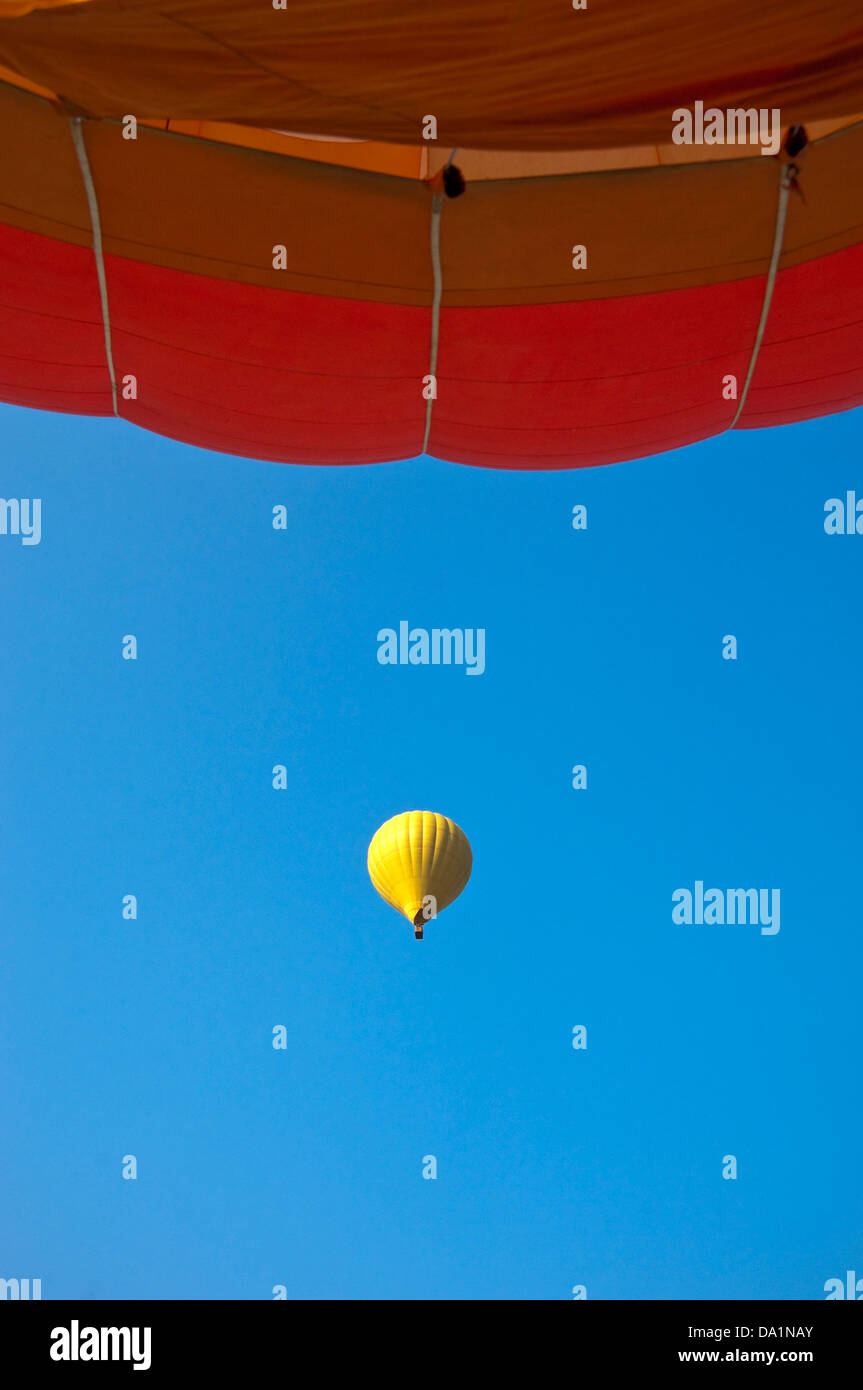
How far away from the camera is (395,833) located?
14.7 meters

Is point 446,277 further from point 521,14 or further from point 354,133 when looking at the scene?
point 521,14

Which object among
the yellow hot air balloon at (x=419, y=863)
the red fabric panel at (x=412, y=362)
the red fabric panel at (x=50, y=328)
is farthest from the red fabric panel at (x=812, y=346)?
the yellow hot air balloon at (x=419, y=863)

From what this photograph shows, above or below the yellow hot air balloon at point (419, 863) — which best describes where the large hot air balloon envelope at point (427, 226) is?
below

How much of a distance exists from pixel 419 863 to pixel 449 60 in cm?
1208

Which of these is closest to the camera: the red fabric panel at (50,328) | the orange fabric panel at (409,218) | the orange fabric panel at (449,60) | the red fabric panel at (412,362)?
the orange fabric panel at (449,60)

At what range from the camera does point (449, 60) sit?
2.48 metres

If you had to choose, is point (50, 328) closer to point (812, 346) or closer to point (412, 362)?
point (412, 362)

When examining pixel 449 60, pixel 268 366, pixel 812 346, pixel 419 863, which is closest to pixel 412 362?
pixel 268 366

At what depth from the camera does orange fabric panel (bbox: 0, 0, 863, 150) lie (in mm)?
2371

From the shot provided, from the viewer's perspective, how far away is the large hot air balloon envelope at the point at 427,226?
2.46 m

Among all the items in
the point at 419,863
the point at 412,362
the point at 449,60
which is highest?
the point at 419,863

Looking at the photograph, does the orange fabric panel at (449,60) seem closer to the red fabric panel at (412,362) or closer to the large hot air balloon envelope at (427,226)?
the large hot air balloon envelope at (427,226)
